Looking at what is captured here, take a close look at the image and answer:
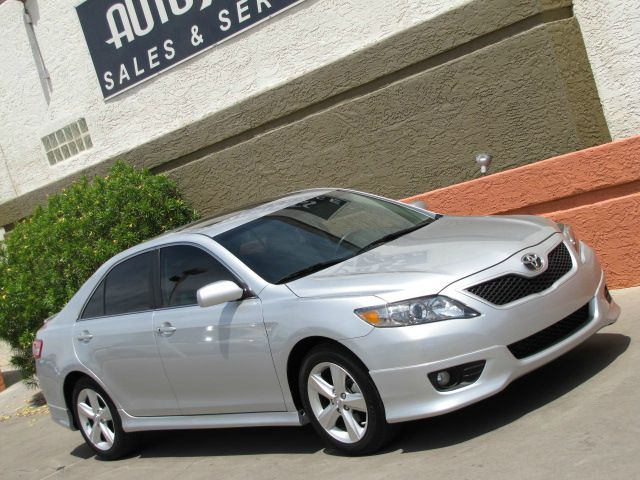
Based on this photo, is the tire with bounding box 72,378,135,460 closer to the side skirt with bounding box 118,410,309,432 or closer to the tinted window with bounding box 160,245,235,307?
the side skirt with bounding box 118,410,309,432

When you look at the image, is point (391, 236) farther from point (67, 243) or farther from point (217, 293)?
point (67, 243)

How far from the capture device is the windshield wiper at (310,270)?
19.3ft

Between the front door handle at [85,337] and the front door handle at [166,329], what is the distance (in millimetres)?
925

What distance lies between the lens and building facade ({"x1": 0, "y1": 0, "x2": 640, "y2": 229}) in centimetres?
868

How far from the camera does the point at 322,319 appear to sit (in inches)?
210

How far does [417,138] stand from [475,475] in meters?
5.33

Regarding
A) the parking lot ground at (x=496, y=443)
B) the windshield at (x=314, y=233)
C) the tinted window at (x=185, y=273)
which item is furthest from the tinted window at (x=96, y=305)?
the windshield at (x=314, y=233)

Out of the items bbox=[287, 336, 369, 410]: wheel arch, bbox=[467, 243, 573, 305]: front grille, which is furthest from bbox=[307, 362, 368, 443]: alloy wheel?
bbox=[467, 243, 573, 305]: front grille

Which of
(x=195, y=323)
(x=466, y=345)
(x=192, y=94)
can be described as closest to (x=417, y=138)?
(x=192, y=94)

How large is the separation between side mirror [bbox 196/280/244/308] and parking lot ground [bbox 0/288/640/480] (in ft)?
3.67

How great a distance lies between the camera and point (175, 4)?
11.1 metres

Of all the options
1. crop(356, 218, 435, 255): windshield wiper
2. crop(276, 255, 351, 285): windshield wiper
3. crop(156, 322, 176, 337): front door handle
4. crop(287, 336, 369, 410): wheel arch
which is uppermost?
crop(356, 218, 435, 255): windshield wiper

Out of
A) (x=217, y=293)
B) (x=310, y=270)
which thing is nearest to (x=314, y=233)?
(x=310, y=270)

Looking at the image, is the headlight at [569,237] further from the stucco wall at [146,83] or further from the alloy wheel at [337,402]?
the stucco wall at [146,83]
